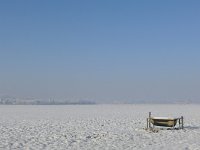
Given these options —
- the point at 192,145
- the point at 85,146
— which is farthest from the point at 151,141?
the point at 85,146

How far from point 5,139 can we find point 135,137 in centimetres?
548

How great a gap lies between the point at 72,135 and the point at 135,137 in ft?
9.15

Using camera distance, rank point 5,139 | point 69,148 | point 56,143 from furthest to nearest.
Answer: point 5,139, point 56,143, point 69,148

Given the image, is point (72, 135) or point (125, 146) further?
point (72, 135)

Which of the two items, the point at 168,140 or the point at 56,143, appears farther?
the point at 168,140

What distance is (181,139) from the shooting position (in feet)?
54.9

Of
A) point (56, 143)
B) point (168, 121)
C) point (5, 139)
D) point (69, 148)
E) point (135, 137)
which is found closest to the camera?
point (69, 148)

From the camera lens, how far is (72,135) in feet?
58.1

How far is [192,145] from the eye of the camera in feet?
47.6

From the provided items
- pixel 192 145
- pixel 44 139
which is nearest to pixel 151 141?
Result: pixel 192 145

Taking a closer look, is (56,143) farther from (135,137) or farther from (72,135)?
(135,137)

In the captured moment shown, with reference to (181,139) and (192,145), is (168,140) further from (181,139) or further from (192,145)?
(192,145)

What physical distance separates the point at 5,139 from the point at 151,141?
19.1 ft

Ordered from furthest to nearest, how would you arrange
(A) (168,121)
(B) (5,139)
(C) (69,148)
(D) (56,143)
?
(A) (168,121) → (B) (5,139) → (D) (56,143) → (C) (69,148)
